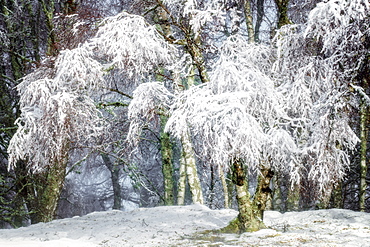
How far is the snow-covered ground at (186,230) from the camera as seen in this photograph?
5680mm

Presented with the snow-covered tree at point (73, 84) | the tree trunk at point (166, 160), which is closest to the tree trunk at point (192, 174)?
the tree trunk at point (166, 160)

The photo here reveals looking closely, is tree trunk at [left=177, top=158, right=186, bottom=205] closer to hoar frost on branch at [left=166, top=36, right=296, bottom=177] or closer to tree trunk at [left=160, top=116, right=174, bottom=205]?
tree trunk at [left=160, top=116, right=174, bottom=205]

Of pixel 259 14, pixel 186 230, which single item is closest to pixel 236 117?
pixel 186 230

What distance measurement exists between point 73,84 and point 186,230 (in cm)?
318

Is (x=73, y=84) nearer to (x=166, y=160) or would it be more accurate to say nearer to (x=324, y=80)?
(x=324, y=80)

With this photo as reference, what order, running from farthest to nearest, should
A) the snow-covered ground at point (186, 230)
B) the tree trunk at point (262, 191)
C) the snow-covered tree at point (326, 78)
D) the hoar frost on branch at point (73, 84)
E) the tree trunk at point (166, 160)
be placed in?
the tree trunk at point (166, 160) < the tree trunk at point (262, 191) < the hoar frost on branch at point (73, 84) < the snow-covered ground at point (186, 230) < the snow-covered tree at point (326, 78)

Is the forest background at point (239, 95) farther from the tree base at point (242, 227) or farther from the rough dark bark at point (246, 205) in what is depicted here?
the tree base at point (242, 227)

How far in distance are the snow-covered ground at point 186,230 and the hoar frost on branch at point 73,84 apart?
5.03ft

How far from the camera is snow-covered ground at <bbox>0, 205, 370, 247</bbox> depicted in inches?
224

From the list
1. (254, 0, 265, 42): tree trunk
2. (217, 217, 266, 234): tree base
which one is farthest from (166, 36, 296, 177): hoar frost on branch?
(254, 0, 265, 42): tree trunk

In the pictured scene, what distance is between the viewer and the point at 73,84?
6973 millimetres

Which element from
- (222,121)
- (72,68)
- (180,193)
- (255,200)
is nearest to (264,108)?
(222,121)

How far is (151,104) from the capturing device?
641 cm

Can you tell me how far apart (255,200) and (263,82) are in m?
2.06
